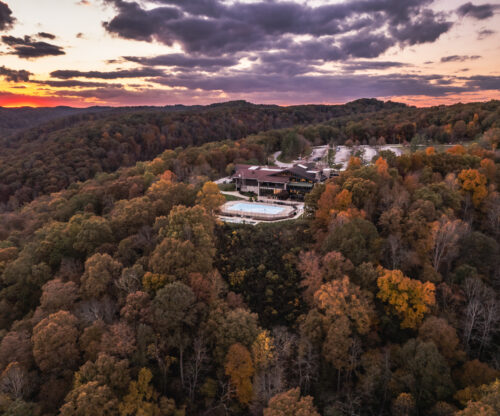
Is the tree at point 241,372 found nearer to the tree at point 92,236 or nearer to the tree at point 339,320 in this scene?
the tree at point 339,320

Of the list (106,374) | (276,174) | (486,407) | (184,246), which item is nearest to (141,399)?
(106,374)

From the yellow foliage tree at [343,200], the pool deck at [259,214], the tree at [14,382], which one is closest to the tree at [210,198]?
the pool deck at [259,214]

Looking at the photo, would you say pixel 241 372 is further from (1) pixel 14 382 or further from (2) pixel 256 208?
(2) pixel 256 208

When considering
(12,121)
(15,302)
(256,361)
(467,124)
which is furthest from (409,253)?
(12,121)

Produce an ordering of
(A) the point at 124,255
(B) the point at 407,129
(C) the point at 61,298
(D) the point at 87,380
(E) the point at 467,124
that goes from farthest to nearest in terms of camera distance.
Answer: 1. (B) the point at 407,129
2. (E) the point at 467,124
3. (A) the point at 124,255
4. (C) the point at 61,298
5. (D) the point at 87,380

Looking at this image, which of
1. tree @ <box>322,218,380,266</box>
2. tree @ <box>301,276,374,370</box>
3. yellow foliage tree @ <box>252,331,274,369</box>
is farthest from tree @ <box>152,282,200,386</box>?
tree @ <box>322,218,380,266</box>

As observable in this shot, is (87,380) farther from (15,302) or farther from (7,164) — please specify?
(7,164)
